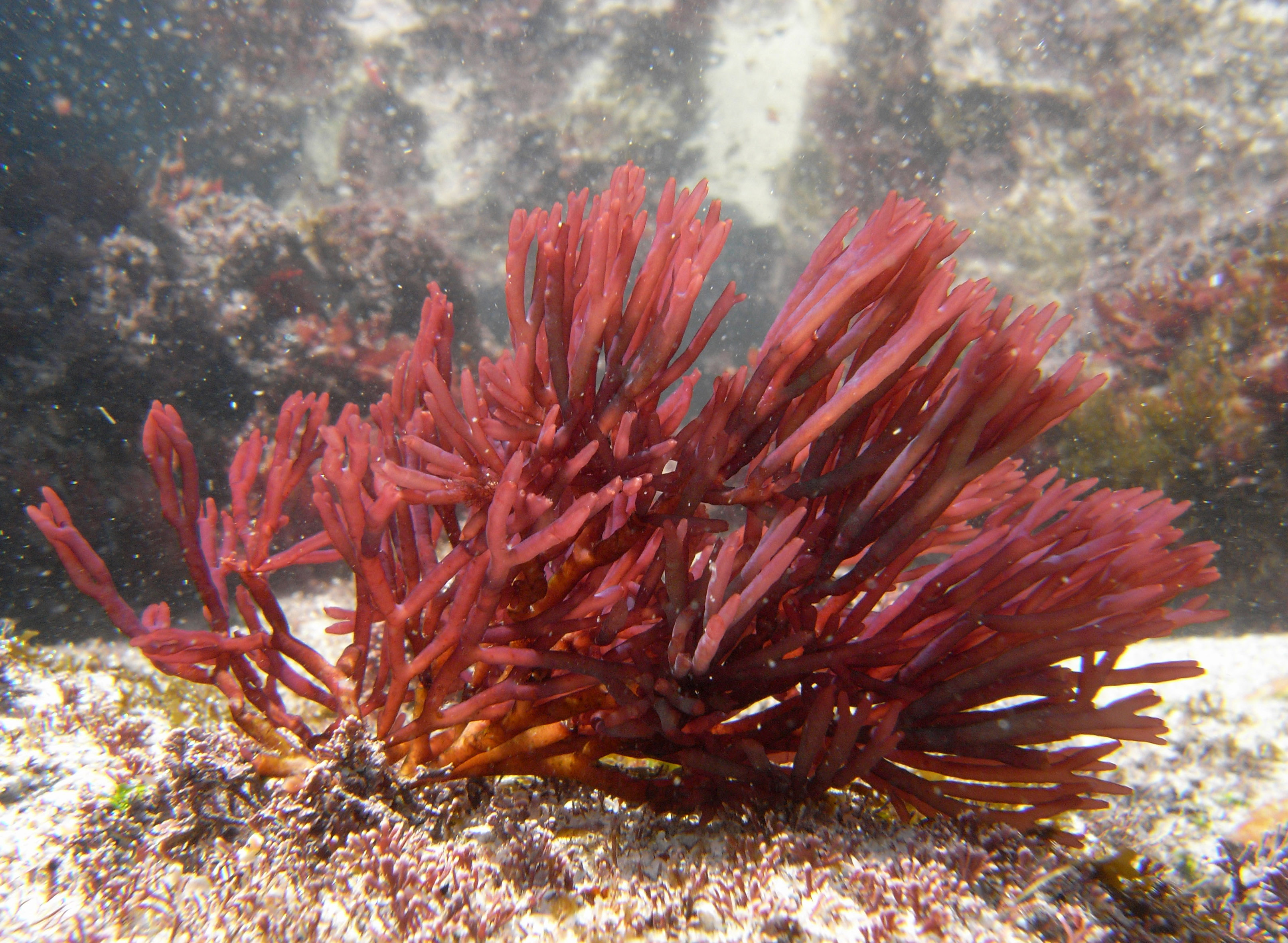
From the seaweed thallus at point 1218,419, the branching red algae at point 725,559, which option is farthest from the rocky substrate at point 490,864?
the seaweed thallus at point 1218,419

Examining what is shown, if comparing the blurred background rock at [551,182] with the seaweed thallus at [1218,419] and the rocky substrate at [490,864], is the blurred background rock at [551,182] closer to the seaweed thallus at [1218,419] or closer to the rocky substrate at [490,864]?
the seaweed thallus at [1218,419]

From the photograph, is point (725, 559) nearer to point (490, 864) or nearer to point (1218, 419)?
point (490, 864)

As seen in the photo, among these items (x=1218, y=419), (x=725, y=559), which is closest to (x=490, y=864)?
(x=725, y=559)

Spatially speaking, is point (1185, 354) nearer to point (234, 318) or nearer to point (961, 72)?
point (961, 72)

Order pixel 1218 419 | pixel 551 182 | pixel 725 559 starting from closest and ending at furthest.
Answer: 1. pixel 725 559
2. pixel 1218 419
3. pixel 551 182

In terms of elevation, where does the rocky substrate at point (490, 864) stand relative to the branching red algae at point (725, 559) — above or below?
below

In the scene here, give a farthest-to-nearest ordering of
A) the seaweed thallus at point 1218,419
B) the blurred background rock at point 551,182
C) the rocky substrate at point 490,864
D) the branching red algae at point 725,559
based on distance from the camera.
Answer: the blurred background rock at point 551,182 < the seaweed thallus at point 1218,419 < the branching red algae at point 725,559 < the rocky substrate at point 490,864

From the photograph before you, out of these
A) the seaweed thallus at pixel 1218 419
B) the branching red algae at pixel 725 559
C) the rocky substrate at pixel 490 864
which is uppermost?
the seaweed thallus at pixel 1218 419

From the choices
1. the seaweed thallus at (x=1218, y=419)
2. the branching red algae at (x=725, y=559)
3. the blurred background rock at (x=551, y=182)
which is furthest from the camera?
the blurred background rock at (x=551, y=182)

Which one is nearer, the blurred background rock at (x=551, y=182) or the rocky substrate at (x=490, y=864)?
the rocky substrate at (x=490, y=864)

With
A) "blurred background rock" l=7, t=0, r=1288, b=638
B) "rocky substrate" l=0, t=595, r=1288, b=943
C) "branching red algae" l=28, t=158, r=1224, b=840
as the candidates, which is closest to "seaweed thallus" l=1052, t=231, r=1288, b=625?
"blurred background rock" l=7, t=0, r=1288, b=638
